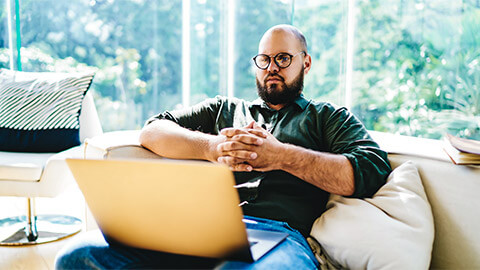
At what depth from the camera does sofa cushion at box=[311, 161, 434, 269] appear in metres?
1.36

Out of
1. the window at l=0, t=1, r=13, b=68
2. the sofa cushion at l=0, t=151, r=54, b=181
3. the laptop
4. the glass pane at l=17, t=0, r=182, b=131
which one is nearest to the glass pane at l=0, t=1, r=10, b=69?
the window at l=0, t=1, r=13, b=68

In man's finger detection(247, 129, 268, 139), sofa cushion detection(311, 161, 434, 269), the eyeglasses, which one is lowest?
sofa cushion detection(311, 161, 434, 269)

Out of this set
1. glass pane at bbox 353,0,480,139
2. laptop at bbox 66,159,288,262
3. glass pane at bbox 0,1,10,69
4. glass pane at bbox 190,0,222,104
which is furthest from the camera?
glass pane at bbox 190,0,222,104

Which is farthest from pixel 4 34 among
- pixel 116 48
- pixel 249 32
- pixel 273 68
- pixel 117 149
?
pixel 273 68

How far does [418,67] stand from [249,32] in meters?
1.79

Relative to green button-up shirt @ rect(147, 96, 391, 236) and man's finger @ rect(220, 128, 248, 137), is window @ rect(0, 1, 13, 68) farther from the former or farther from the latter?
man's finger @ rect(220, 128, 248, 137)

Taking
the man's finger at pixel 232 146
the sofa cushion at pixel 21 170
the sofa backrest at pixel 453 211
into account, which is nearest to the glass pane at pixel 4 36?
the sofa cushion at pixel 21 170

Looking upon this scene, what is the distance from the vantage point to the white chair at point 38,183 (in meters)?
2.37

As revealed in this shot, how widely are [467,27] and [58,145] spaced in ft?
9.50

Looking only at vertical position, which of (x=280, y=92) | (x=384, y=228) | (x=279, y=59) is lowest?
(x=384, y=228)

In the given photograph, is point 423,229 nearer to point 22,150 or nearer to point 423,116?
point 22,150

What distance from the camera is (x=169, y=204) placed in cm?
99

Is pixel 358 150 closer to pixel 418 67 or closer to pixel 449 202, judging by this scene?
pixel 449 202

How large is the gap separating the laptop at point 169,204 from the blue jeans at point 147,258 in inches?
0.8
